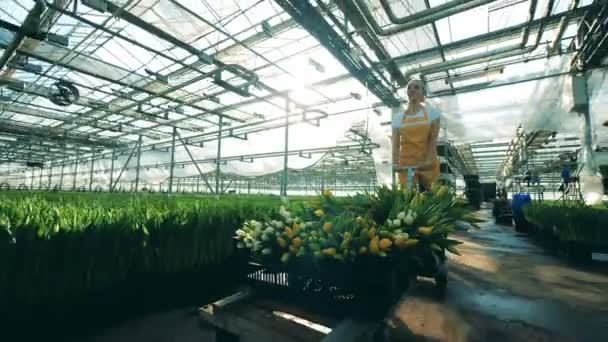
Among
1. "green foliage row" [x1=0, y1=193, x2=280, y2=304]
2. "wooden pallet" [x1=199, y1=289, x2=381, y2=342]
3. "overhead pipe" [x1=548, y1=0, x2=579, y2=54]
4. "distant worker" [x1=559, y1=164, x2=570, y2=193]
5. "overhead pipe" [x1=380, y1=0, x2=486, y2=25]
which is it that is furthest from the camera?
"distant worker" [x1=559, y1=164, x2=570, y2=193]

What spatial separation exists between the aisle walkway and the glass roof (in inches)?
121

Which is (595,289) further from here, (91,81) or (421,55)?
(91,81)

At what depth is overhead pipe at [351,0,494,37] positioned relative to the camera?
3.28 meters

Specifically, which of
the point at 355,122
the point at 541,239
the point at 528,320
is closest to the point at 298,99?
the point at 355,122

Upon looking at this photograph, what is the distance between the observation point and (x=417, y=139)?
2.06 m

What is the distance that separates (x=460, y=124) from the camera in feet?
19.8

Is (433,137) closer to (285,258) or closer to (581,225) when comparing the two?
(285,258)

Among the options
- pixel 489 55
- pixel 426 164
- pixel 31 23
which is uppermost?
pixel 489 55

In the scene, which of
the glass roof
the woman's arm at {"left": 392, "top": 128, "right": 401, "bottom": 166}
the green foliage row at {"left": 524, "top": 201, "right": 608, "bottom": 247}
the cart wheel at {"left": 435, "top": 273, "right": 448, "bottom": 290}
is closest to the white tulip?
the cart wheel at {"left": 435, "top": 273, "right": 448, "bottom": 290}

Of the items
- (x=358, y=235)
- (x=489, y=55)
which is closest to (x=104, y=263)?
(x=358, y=235)

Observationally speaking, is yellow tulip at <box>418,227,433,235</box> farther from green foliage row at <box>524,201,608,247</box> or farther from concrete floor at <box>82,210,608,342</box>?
green foliage row at <box>524,201,608,247</box>

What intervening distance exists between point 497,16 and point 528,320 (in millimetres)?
4303

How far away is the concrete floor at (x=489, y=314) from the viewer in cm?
106

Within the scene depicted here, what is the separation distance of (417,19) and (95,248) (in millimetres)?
4135
